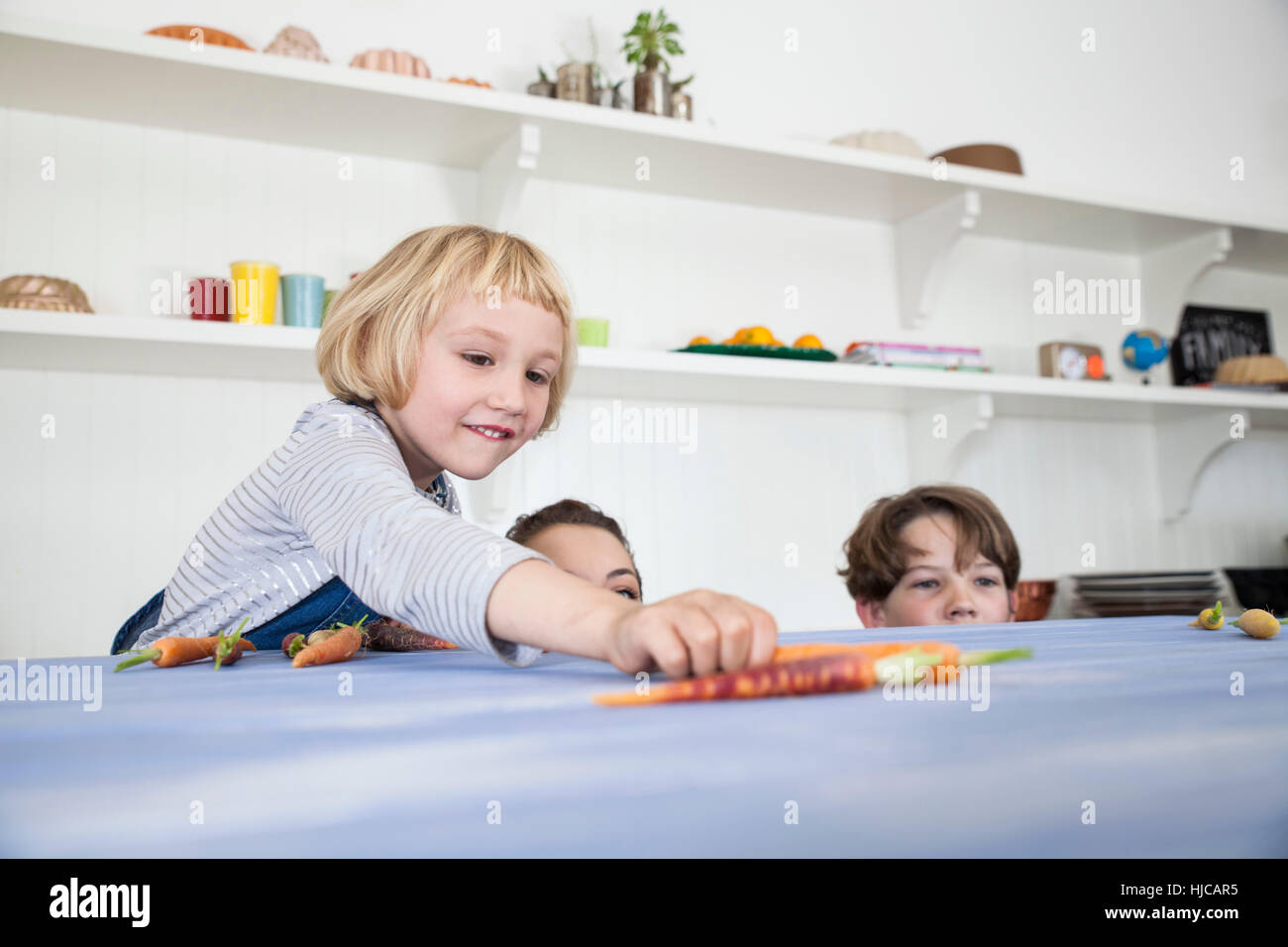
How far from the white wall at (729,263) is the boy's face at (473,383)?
80 cm

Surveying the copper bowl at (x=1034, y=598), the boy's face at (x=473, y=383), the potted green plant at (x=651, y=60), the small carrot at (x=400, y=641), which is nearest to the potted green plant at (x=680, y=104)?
the potted green plant at (x=651, y=60)

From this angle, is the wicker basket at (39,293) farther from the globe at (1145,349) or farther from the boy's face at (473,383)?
the globe at (1145,349)

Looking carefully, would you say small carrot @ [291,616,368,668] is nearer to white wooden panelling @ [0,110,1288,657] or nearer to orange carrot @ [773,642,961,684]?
orange carrot @ [773,642,961,684]

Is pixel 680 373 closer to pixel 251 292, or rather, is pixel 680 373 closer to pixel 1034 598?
pixel 251 292

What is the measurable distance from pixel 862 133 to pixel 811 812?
1819mm

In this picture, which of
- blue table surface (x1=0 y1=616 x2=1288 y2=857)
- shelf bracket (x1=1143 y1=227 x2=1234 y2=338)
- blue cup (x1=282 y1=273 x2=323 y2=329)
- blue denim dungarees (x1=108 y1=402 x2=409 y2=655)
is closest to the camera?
blue table surface (x1=0 y1=616 x2=1288 y2=857)

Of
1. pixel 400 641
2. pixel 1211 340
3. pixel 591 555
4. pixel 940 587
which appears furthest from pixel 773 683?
pixel 1211 340

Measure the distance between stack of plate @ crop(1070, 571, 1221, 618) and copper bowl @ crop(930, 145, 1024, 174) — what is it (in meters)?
0.77

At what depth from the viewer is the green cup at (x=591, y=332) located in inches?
62.8

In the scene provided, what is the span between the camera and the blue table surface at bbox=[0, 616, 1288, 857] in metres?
Answer: 0.23

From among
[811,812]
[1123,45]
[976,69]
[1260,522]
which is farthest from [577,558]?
[1123,45]

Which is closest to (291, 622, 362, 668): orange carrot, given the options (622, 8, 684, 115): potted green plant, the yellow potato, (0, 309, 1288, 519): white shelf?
the yellow potato

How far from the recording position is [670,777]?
0.26 meters
